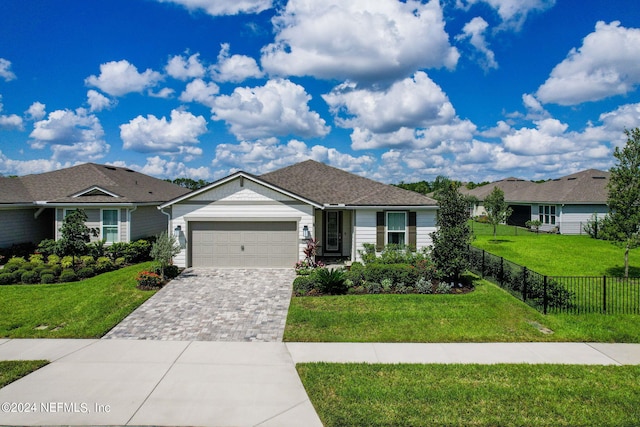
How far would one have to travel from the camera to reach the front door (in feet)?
65.3

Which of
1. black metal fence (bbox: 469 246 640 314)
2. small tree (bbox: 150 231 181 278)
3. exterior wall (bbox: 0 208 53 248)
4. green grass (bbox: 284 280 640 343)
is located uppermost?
exterior wall (bbox: 0 208 53 248)

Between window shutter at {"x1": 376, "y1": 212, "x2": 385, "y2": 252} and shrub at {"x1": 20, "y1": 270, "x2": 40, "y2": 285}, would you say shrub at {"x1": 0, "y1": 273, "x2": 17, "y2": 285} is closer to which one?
shrub at {"x1": 20, "y1": 270, "x2": 40, "y2": 285}

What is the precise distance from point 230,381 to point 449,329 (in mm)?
5820

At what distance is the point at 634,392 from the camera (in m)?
6.80

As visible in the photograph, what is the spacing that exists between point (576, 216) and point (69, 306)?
113 ft

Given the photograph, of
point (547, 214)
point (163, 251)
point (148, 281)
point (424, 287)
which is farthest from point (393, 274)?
point (547, 214)

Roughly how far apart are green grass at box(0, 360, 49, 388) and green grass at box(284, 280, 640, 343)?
17.3 feet

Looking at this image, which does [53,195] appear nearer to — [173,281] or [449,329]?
[173,281]

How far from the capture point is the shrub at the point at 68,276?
14883mm

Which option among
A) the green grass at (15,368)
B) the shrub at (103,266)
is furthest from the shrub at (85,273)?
the green grass at (15,368)

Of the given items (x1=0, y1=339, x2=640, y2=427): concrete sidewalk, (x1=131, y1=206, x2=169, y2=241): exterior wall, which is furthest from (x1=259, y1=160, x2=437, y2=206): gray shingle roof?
(x1=0, y1=339, x2=640, y2=427): concrete sidewalk

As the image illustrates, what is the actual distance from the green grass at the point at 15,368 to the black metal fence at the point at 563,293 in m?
12.8

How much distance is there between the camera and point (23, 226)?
20156mm

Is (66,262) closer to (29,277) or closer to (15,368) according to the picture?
(29,277)
